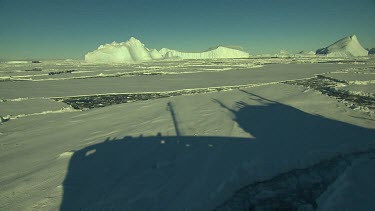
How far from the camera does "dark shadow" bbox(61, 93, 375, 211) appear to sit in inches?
208

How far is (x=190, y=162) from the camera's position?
6762mm

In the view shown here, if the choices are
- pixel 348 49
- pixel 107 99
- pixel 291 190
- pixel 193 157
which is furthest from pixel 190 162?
pixel 348 49

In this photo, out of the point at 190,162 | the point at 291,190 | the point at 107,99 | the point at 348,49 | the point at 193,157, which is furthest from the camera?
the point at 348,49

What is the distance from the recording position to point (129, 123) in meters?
10.5

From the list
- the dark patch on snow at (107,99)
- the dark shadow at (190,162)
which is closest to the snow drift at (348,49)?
the dark patch on snow at (107,99)

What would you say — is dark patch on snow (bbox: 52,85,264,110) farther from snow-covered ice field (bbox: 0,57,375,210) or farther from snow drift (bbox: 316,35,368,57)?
snow drift (bbox: 316,35,368,57)

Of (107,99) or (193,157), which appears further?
(107,99)

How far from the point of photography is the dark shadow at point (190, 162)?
17.3 ft

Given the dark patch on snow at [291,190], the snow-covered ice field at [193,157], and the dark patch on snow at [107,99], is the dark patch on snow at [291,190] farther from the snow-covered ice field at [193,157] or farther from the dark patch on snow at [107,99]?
the dark patch on snow at [107,99]

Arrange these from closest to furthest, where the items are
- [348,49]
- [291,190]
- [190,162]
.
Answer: [291,190] < [190,162] < [348,49]

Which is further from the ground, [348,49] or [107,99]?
[348,49]

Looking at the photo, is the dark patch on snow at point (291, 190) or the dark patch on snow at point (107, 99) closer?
the dark patch on snow at point (291, 190)

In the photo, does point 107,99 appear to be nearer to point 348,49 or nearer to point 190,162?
point 190,162

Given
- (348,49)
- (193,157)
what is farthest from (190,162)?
(348,49)
